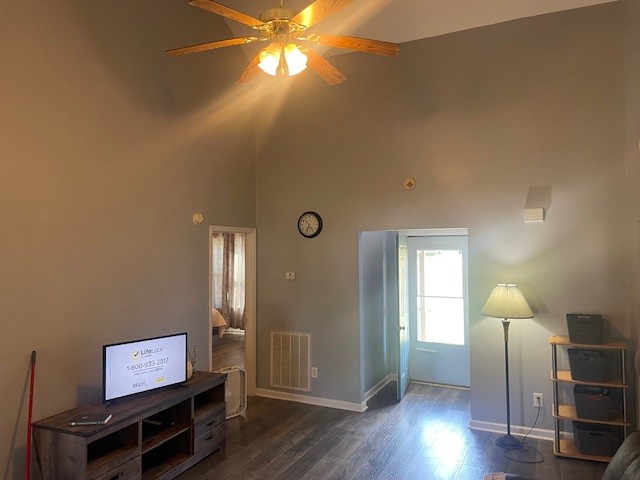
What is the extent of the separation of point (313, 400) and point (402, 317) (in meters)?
1.40

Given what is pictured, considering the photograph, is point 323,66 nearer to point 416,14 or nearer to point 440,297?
point 416,14

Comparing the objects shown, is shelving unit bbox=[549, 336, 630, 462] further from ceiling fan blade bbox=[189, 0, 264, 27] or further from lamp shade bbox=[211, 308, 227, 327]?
lamp shade bbox=[211, 308, 227, 327]

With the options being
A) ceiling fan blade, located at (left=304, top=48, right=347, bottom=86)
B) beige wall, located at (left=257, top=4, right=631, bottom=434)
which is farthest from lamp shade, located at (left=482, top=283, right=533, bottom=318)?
ceiling fan blade, located at (left=304, top=48, right=347, bottom=86)

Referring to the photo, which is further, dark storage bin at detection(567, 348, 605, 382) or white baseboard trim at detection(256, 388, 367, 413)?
white baseboard trim at detection(256, 388, 367, 413)

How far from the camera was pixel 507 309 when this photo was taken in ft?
12.6

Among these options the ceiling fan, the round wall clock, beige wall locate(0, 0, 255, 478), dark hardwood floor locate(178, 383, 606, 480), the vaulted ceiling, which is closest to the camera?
the ceiling fan

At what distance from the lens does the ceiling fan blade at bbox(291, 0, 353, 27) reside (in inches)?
84.7

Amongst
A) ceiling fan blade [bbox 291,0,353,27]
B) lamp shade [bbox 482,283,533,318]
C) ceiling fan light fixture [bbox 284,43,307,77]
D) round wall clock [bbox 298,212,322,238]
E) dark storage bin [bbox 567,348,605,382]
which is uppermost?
ceiling fan blade [bbox 291,0,353,27]

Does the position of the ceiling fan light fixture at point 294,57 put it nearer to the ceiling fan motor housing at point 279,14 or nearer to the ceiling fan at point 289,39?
the ceiling fan at point 289,39

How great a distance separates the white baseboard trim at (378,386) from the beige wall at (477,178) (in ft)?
1.07

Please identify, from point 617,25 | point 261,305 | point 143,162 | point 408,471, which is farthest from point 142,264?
point 617,25

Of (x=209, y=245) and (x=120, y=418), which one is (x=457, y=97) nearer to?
(x=209, y=245)

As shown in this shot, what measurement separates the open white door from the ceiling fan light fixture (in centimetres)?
293

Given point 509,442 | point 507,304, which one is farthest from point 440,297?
point 509,442
